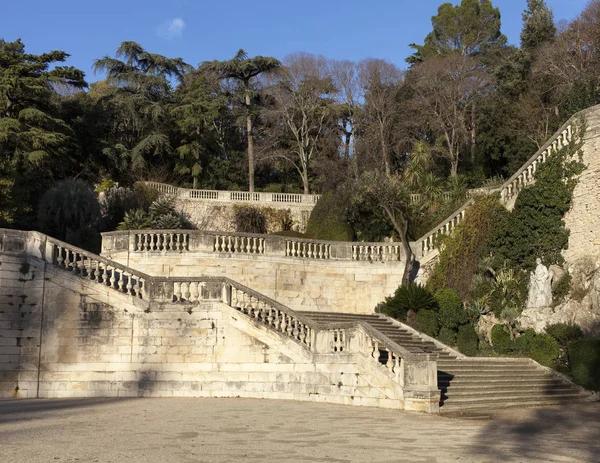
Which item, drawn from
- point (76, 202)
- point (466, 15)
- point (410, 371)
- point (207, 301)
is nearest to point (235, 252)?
point (207, 301)

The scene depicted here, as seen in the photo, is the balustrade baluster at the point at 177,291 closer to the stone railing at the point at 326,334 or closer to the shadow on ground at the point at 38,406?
the stone railing at the point at 326,334

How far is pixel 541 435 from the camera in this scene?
34.2ft

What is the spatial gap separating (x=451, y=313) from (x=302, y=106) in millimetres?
23650

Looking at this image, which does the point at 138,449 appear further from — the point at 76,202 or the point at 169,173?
the point at 169,173

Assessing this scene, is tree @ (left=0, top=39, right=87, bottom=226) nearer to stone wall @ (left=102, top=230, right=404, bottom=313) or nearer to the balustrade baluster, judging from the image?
stone wall @ (left=102, top=230, right=404, bottom=313)

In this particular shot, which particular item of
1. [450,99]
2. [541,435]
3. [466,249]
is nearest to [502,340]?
[466,249]

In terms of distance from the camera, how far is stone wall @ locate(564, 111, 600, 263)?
19938mm

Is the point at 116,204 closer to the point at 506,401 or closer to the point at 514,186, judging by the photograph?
the point at 514,186

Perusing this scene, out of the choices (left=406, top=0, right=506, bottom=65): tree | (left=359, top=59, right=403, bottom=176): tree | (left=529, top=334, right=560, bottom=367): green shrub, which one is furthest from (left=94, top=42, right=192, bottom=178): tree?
(left=529, top=334, right=560, bottom=367): green shrub

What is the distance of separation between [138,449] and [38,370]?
354 inches

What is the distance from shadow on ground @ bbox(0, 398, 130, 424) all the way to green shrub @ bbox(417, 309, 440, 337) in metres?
8.10

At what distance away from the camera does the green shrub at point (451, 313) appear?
19.0m

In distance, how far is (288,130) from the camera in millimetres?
42312

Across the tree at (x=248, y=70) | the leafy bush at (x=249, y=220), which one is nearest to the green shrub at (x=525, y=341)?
the leafy bush at (x=249, y=220)
